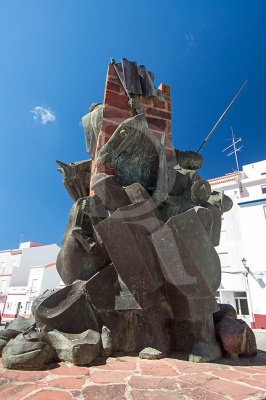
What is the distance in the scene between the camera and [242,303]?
13.6m

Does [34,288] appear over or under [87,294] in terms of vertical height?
over

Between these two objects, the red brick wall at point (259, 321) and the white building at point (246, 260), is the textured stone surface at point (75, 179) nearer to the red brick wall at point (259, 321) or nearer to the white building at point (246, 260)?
the white building at point (246, 260)

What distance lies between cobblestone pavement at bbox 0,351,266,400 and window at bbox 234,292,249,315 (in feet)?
42.3

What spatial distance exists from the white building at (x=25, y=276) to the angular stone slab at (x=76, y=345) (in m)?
21.0

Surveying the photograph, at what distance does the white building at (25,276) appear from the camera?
75.4ft

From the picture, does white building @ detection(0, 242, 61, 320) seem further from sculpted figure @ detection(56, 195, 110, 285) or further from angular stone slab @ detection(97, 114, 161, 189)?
angular stone slab @ detection(97, 114, 161, 189)

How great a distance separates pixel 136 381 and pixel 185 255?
95 centimetres

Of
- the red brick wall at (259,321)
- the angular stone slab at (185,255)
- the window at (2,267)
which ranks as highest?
the window at (2,267)

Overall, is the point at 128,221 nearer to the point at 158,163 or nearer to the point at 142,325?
the point at 142,325

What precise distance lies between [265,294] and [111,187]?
1263cm

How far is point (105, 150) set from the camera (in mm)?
2816

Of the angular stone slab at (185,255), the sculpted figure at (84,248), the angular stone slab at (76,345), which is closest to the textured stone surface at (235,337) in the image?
the angular stone slab at (185,255)

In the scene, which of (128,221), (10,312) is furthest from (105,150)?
(10,312)

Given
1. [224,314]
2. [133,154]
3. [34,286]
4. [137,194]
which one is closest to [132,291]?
[137,194]
